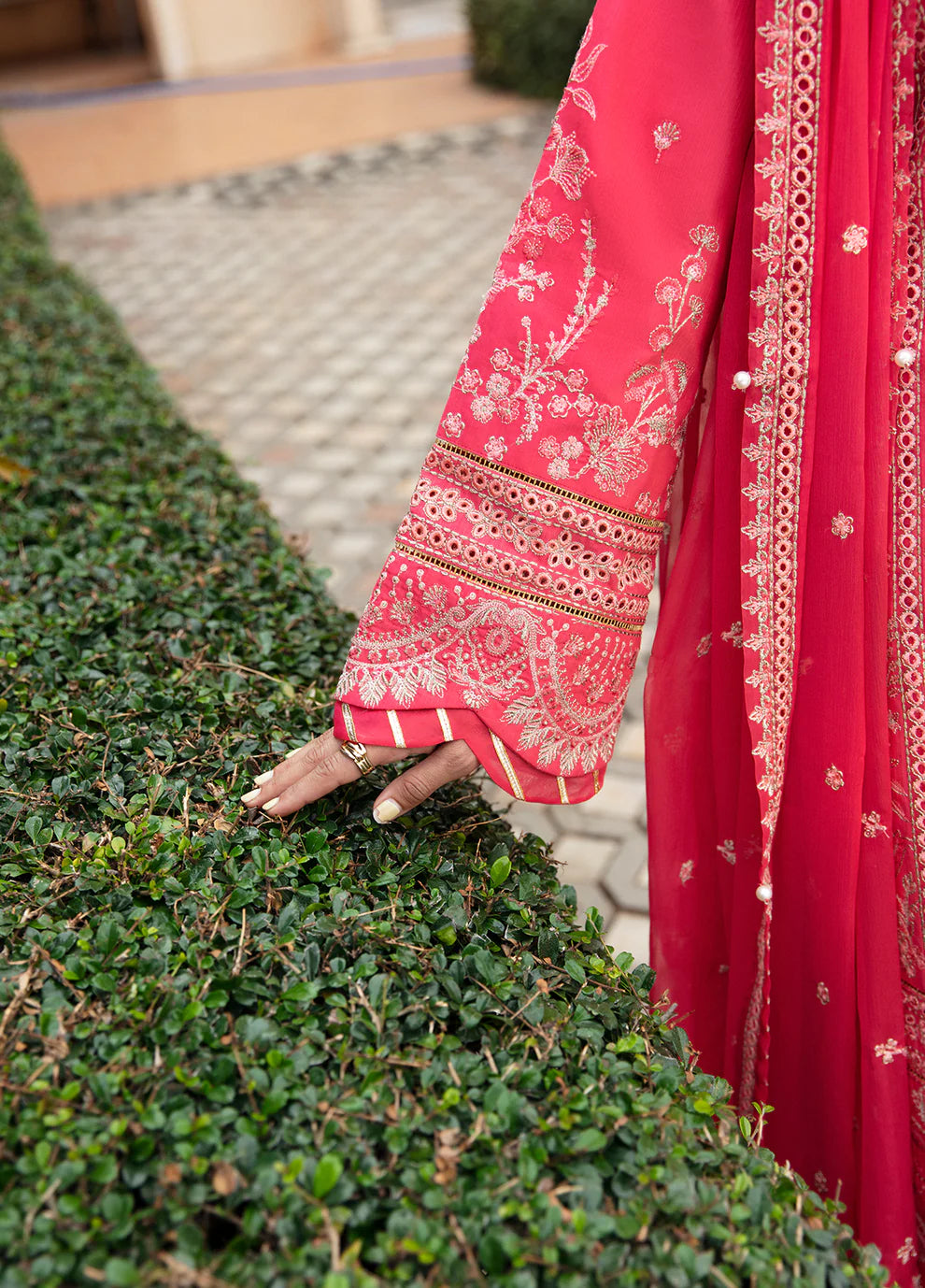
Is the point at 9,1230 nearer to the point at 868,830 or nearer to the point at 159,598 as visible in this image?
the point at 868,830

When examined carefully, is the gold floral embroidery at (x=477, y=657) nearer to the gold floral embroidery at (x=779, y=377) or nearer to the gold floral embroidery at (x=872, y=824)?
the gold floral embroidery at (x=779, y=377)

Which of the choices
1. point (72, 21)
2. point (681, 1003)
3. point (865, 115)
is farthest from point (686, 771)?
point (72, 21)

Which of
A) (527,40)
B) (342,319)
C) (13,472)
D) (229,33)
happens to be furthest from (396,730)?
(229,33)

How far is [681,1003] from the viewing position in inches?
66.8

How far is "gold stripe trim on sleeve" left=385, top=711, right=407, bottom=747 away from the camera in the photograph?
129 cm

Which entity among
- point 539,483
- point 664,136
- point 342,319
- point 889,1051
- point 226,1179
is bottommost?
point 342,319

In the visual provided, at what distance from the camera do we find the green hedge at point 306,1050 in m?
0.95

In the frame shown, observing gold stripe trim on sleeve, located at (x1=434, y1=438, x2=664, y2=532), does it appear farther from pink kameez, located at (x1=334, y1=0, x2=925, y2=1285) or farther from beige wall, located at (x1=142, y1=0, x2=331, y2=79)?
beige wall, located at (x1=142, y1=0, x2=331, y2=79)

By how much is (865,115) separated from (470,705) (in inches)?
31.3

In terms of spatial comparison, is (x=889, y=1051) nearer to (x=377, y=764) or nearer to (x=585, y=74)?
(x=377, y=764)

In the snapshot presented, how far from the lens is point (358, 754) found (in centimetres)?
131

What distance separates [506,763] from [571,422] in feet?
1.35

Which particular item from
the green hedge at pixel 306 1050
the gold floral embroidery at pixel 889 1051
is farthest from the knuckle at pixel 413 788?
the gold floral embroidery at pixel 889 1051

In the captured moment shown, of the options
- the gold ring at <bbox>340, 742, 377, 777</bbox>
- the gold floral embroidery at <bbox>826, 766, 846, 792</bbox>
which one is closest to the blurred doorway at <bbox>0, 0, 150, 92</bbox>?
the gold ring at <bbox>340, 742, 377, 777</bbox>
